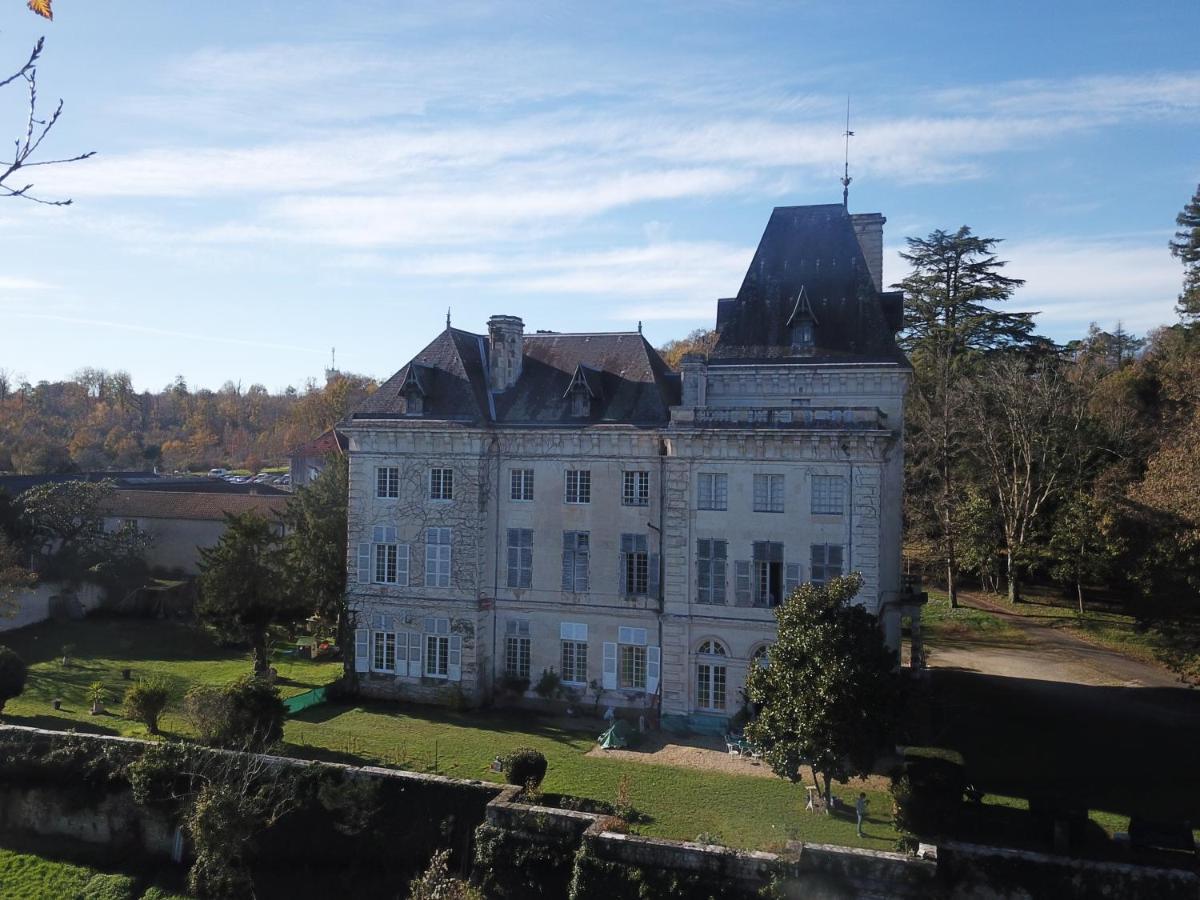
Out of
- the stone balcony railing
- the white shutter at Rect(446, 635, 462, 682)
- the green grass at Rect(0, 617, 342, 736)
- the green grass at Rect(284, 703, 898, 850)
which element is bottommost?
the green grass at Rect(0, 617, 342, 736)

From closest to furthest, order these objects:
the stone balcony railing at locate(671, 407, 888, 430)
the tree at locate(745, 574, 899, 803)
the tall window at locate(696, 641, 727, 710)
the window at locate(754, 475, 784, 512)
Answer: the tree at locate(745, 574, 899, 803), the stone balcony railing at locate(671, 407, 888, 430), the window at locate(754, 475, 784, 512), the tall window at locate(696, 641, 727, 710)

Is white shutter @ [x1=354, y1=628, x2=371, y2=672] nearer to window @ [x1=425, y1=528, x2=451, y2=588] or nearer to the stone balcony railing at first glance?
window @ [x1=425, y1=528, x2=451, y2=588]

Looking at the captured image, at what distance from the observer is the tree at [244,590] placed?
28.9m

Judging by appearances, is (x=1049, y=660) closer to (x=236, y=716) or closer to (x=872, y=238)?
(x=872, y=238)

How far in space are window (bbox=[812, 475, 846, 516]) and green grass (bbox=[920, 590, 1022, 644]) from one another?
16.2 meters

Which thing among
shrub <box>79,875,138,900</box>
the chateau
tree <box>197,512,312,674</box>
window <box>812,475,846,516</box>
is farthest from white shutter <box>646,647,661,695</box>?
shrub <box>79,875,138,900</box>

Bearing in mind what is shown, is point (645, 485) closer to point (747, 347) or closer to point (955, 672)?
point (747, 347)

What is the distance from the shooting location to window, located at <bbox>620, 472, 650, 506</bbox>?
2673 centimetres

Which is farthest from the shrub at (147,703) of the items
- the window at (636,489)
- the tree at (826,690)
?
the tree at (826,690)

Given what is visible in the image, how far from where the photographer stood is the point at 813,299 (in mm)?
28156

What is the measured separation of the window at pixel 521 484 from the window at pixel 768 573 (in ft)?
24.4

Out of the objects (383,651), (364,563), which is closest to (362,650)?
(383,651)

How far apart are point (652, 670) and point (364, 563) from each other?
33.3 feet

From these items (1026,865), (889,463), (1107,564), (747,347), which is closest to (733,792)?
(1026,865)
